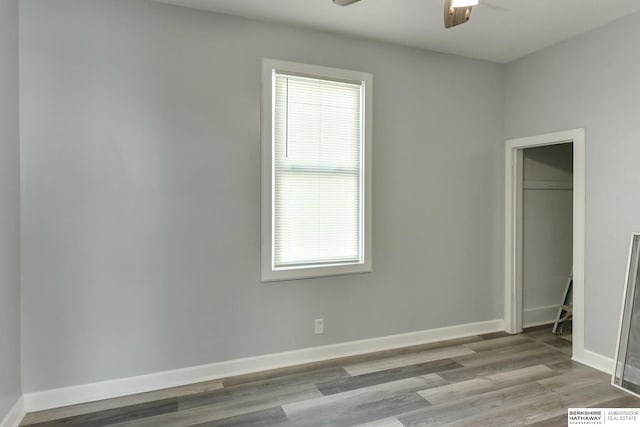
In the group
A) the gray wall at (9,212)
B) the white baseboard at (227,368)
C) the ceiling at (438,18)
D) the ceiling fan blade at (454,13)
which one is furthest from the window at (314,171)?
the gray wall at (9,212)

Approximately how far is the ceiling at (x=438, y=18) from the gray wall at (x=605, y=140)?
8.3 inches

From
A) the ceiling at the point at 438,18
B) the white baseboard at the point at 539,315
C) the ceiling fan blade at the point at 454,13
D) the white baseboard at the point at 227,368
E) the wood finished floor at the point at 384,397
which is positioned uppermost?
the ceiling at the point at 438,18

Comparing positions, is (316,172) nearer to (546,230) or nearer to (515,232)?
(515,232)

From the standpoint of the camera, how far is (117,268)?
2.50 meters

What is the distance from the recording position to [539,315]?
399 cm

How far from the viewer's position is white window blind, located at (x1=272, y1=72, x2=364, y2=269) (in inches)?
116

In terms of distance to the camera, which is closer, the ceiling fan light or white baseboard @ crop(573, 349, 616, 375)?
the ceiling fan light

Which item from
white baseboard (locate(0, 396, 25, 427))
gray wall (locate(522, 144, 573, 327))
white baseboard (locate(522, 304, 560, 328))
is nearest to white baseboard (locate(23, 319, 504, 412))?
white baseboard (locate(0, 396, 25, 427))

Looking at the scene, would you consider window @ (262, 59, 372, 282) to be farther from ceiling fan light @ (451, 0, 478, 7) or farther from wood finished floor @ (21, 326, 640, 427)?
ceiling fan light @ (451, 0, 478, 7)

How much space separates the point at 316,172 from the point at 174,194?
1147mm

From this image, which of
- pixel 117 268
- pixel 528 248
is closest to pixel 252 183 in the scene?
pixel 117 268

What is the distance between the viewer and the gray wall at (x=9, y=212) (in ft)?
6.68

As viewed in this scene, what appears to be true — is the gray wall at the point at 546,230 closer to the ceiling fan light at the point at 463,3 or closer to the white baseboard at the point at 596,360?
the white baseboard at the point at 596,360

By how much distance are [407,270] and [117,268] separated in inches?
95.6
